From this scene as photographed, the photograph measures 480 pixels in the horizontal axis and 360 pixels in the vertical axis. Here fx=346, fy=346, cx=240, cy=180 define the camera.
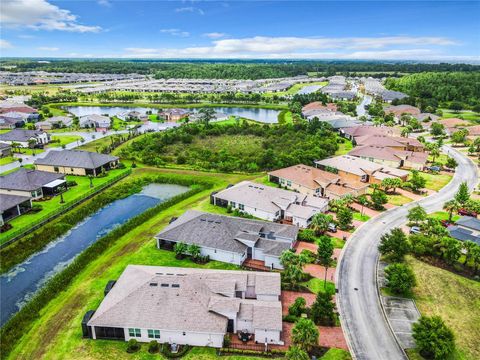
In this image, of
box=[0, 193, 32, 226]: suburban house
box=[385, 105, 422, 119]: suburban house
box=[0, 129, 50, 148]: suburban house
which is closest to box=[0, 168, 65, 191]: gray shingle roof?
box=[0, 193, 32, 226]: suburban house

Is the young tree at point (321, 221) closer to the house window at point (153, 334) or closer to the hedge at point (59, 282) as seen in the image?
the hedge at point (59, 282)

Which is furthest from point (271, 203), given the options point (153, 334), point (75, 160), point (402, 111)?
point (402, 111)

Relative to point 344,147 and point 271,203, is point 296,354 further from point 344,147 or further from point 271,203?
point 344,147

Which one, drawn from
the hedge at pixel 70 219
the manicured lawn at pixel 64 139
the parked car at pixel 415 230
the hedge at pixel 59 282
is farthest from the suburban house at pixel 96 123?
the parked car at pixel 415 230

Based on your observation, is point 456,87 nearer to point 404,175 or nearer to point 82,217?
point 404,175

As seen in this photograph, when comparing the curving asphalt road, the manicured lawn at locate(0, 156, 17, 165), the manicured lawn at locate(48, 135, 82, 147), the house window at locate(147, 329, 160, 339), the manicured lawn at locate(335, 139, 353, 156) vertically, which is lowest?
the curving asphalt road

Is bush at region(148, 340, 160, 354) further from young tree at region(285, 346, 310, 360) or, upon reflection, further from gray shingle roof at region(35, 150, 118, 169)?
gray shingle roof at region(35, 150, 118, 169)

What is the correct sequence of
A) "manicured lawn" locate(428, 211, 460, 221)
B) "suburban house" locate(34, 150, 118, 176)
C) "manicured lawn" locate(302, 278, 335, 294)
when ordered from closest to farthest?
1. "manicured lawn" locate(302, 278, 335, 294)
2. "manicured lawn" locate(428, 211, 460, 221)
3. "suburban house" locate(34, 150, 118, 176)
